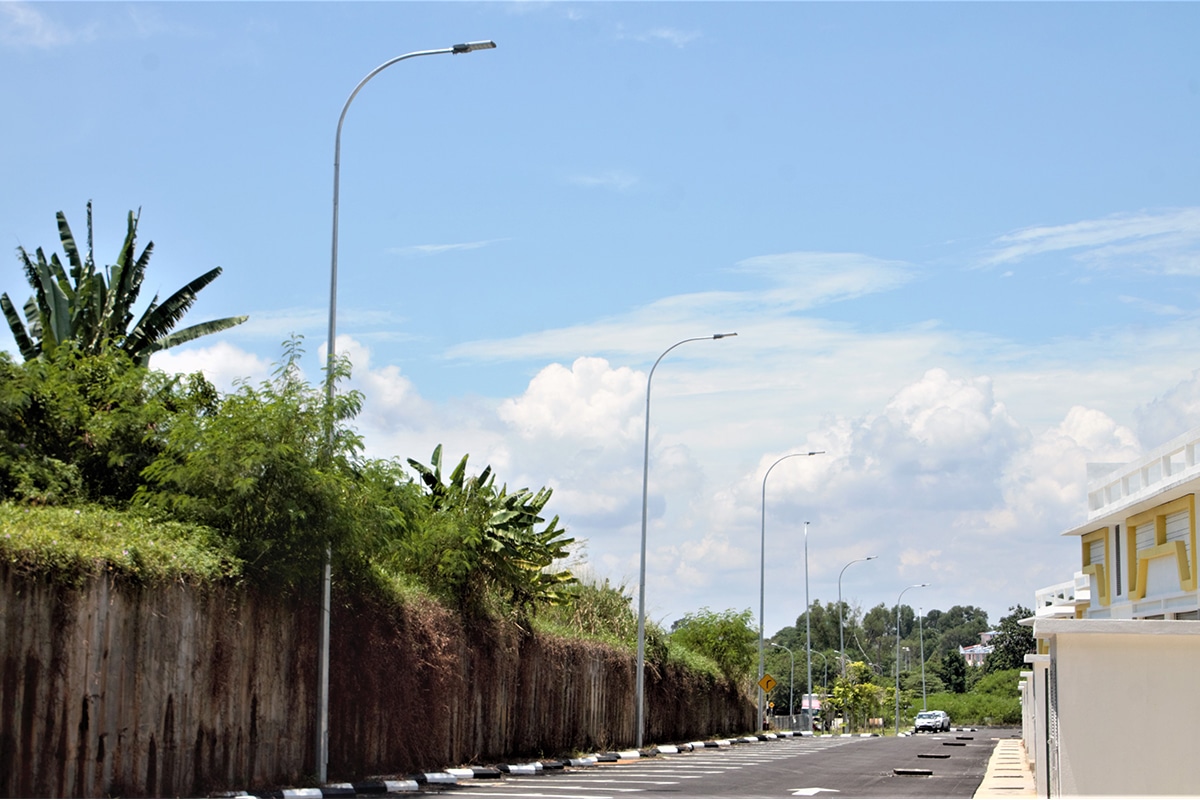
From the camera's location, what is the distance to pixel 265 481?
19.7 meters

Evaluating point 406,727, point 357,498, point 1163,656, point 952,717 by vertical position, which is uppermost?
point 357,498

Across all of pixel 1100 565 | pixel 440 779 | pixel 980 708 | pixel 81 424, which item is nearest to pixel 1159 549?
pixel 1100 565

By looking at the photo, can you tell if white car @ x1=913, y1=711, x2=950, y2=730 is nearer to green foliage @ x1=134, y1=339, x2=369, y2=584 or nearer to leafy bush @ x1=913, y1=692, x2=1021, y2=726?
leafy bush @ x1=913, y1=692, x2=1021, y2=726

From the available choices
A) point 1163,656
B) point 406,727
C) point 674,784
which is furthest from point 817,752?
point 1163,656

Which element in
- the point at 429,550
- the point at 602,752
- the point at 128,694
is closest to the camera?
the point at 128,694

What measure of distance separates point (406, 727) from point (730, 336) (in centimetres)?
1688

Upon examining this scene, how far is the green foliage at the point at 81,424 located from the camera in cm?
1972

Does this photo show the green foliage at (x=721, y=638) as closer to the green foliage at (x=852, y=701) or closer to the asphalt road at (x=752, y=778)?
the asphalt road at (x=752, y=778)

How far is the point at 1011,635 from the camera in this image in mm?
116438

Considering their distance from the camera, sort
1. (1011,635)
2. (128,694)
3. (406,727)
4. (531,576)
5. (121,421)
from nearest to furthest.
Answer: (128,694) < (121,421) < (406,727) < (531,576) < (1011,635)

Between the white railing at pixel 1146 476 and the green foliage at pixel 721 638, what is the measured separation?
17.9 meters

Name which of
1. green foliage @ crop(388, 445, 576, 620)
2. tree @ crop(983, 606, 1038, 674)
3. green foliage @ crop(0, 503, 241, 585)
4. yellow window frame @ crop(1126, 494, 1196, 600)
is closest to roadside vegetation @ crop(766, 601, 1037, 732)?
tree @ crop(983, 606, 1038, 674)

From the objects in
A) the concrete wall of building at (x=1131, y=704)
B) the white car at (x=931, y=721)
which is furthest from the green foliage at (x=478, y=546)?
the white car at (x=931, y=721)

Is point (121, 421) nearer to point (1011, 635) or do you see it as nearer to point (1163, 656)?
point (1163, 656)
